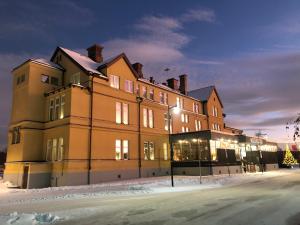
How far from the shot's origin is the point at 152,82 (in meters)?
44.2

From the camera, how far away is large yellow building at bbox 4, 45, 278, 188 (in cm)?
2803

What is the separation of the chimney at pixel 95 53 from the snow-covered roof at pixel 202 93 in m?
24.1

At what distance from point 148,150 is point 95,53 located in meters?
15.3

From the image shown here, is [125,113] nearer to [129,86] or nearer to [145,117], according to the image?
[129,86]

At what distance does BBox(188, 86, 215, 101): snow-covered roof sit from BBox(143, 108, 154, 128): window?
18176 millimetres

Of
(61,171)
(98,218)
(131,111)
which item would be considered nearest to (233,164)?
(131,111)

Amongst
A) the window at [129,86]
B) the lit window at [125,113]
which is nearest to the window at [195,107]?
the window at [129,86]

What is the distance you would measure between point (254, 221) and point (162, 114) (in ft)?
104

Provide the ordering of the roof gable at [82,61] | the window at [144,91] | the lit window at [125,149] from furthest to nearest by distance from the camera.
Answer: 1. the window at [144,91]
2. the lit window at [125,149]
3. the roof gable at [82,61]

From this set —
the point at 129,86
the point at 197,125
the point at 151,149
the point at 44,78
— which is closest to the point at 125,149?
the point at 151,149

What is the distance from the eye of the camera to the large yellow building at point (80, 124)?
28031 mm

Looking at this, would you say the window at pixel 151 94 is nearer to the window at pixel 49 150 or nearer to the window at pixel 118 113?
the window at pixel 118 113

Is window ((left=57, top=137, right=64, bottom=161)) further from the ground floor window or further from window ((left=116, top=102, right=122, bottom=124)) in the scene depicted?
window ((left=116, top=102, right=122, bottom=124))

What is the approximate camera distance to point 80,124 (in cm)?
2864
